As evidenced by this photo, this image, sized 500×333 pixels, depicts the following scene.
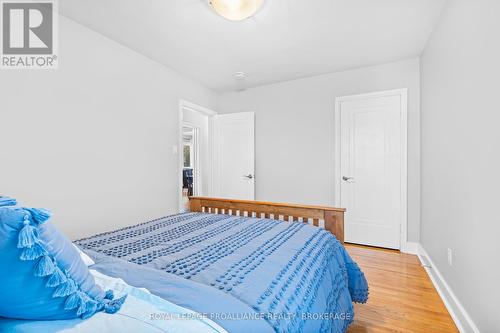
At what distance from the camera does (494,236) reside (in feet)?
4.10

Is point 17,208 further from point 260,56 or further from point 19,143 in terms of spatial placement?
point 260,56

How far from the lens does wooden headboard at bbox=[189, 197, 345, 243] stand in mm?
1922

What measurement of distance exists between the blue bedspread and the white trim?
63cm

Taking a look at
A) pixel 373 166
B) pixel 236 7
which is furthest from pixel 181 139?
pixel 373 166

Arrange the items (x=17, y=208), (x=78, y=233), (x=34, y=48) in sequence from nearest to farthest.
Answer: (x=17, y=208)
(x=34, y=48)
(x=78, y=233)

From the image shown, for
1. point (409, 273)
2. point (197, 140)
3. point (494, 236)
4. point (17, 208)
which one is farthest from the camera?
point (197, 140)

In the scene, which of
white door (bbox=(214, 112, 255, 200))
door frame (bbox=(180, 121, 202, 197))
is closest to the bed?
white door (bbox=(214, 112, 255, 200))

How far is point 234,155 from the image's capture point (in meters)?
4.27

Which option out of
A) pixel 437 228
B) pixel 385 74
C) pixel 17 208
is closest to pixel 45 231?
pixel 17 208

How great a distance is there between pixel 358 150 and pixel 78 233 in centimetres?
342

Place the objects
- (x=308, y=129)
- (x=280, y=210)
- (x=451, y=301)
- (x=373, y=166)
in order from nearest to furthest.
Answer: (x=451, y=301)
(x=280, y=210)
(x=373, y=166)
(x=308, y=129)

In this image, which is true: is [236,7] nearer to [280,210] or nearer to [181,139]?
[280,210]

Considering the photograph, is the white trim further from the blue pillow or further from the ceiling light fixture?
the ceiling light fixture

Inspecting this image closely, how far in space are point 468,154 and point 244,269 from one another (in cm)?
162
